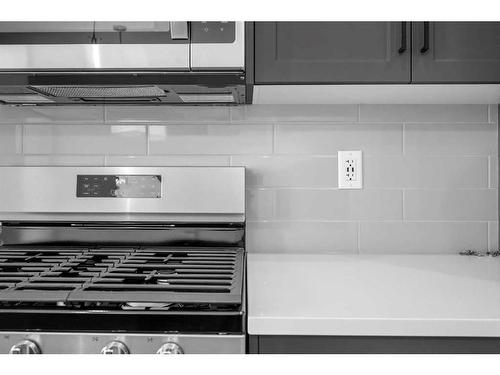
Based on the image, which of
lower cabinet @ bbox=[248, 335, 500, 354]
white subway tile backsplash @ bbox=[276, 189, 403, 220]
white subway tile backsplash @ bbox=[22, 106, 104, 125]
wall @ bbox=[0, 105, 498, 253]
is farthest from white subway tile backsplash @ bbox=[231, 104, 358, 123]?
lower cabinet @ bbox=[248, 335, 500, 354]

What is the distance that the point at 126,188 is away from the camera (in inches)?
56.7

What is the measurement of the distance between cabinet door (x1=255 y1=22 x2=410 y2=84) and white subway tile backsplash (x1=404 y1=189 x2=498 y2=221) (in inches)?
18.2

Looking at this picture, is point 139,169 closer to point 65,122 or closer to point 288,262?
point 65,122

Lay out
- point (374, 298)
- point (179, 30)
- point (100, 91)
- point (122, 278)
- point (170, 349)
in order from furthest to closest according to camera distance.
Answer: point (100, 91) < point (179, 30) < point (122, 278) < point (374, 298) < point (170, 349)

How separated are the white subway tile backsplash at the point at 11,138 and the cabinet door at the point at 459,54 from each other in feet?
4.02

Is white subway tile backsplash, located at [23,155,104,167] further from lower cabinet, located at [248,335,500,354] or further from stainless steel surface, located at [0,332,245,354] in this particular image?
lower cabinet, located at [248,335,500,354]

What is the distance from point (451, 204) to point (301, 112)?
57 cm

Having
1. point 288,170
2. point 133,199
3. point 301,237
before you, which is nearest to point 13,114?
point 133,199

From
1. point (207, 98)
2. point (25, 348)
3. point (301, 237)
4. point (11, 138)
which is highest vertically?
point (207, 98)

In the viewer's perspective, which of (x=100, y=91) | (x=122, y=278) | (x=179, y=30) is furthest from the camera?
(x=100, y=91)

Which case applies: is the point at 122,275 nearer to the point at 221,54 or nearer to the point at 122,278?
the point at 122,278

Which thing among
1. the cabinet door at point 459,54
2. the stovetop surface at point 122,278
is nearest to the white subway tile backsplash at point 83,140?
the stovetop surface at point 122,278

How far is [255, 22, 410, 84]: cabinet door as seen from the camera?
1214mm
